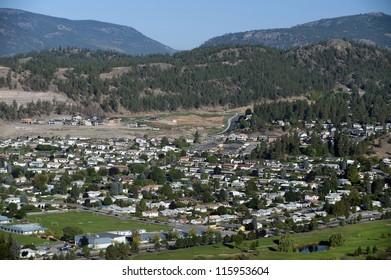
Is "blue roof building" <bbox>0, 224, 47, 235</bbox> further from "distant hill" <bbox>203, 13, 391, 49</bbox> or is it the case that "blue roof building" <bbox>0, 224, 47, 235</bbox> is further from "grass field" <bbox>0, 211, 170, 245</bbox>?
"distant hill" <bbox>203, 13, 391, 49</bbox>

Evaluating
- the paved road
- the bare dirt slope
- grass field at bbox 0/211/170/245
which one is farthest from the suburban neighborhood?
the bare dirt slope

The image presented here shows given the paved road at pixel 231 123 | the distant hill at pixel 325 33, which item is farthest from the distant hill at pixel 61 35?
the paved road at pixel 231 123

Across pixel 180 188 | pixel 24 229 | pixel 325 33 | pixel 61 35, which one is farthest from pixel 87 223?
pixel 61 35

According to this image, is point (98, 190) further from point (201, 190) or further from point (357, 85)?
point (357, 85)

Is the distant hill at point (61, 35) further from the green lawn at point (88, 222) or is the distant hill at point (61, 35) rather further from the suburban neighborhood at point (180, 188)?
the green lawn at point (88, 222)
